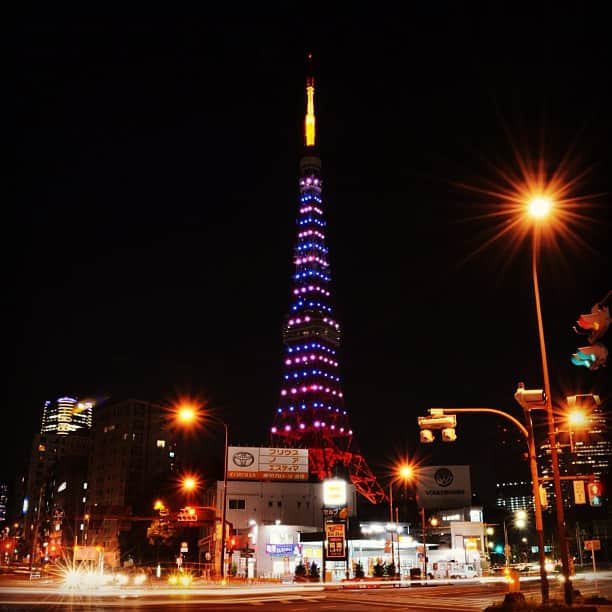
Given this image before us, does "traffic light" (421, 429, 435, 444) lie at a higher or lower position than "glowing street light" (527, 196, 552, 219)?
lower

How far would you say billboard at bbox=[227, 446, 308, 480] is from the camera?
259ft

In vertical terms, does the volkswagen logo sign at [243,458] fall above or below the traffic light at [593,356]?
above

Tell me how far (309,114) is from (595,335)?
166358 mm

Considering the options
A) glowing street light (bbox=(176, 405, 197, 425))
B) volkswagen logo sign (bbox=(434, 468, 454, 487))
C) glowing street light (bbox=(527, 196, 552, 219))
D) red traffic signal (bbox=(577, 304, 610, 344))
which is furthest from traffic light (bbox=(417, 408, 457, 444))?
volkswagen logo sign (bbox=(434, 468, 454, 487))

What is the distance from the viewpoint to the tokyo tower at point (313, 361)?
130000 millimetres

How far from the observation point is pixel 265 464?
80.2 meters

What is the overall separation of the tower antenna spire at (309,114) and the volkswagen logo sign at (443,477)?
97737 mm

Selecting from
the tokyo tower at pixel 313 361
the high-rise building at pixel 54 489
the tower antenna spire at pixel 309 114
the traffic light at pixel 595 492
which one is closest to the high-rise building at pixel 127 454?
the high-rise building at pixel 54 489

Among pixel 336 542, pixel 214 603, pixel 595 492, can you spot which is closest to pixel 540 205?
pixel 595 492

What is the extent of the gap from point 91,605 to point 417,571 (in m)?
40.5

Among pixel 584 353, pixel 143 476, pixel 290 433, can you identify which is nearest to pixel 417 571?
pixel 584 353

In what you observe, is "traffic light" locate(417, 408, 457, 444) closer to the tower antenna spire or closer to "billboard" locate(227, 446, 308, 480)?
"billboard" locate(227, 446, 308, 480)

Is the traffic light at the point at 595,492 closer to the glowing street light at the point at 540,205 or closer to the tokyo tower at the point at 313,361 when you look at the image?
the glowing street light at the point at 540,205

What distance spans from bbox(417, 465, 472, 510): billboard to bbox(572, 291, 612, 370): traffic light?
92333mm
